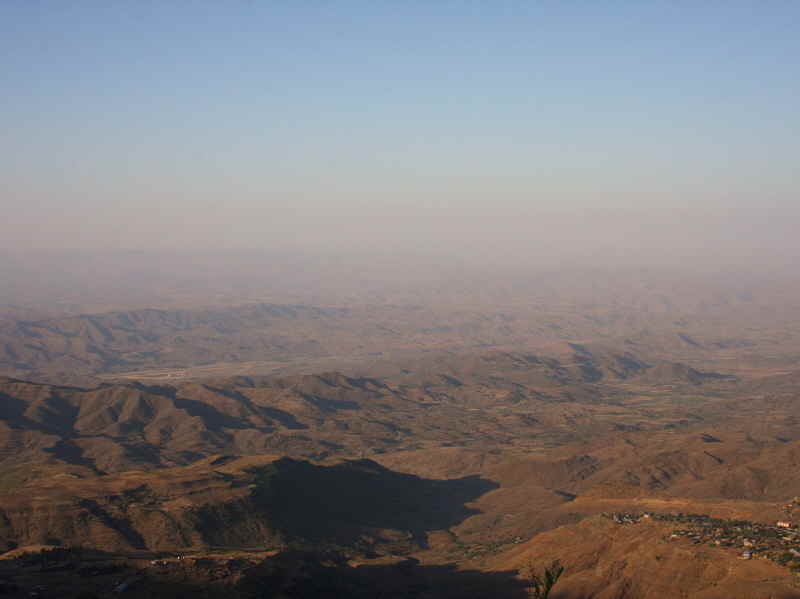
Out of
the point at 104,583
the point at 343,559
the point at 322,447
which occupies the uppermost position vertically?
the point at 104,583

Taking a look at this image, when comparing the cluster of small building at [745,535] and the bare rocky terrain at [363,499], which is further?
the bare rocky terrain at [363,499]

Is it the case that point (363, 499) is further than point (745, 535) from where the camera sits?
Yes

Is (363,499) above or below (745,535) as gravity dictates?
below

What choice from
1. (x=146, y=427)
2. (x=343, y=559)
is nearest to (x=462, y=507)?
(x=343, y=559)

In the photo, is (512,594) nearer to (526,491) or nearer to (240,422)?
(526,491)

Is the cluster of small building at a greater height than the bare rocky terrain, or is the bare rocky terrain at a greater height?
the cluster of small building

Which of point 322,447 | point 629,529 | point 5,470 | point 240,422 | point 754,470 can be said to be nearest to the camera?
point 629,529

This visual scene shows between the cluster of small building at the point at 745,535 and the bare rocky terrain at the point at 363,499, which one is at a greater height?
the cluster of small building at the point at 745,535

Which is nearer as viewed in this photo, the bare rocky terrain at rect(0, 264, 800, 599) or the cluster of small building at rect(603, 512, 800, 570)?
the cluster of small building at rect(603, 512, 800, 570)
